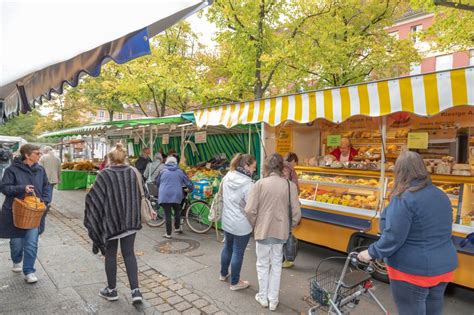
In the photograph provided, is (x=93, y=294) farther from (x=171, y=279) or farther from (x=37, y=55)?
(x=37, y=55)

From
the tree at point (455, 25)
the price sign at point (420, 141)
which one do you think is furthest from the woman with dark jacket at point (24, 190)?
the tree at point (455, 25)

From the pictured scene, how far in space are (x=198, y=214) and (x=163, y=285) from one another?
3195 mm

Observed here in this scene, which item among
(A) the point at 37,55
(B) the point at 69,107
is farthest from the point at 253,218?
(B) the point at 69,107

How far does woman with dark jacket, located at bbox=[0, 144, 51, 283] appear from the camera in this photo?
13.7ft

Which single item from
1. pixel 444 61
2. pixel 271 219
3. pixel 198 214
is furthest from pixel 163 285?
pixel 444 61

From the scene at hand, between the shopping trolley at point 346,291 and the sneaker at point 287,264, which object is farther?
the sneaker at point 287,264

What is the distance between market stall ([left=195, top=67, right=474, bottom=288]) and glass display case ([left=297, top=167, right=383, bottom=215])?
16 mm

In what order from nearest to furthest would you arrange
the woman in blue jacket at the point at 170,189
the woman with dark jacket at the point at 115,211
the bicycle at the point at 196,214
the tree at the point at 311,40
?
the woman with dark jacket at the point at 115,211
the woman in blue jacket at the point at 170,189
the bicycle at the point at 196,214
the tree at the point at 311,40

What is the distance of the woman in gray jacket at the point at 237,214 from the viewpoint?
4102 millimetres

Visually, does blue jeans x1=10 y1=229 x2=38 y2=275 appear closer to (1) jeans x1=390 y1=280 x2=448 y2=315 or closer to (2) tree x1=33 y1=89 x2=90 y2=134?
(1) jeans x1=390 y1=280 x2=448 y2=315

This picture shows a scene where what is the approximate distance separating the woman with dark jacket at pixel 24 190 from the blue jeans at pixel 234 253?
2.56 metres

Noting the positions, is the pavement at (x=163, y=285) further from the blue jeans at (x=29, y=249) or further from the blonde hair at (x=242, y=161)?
the blonde hair at (x=242, y=161)

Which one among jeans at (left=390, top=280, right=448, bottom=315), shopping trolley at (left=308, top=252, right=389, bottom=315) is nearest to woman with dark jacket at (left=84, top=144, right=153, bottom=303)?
shopping trolley at (left=308, top=252, right=389, bottom=315)

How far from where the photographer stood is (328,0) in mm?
12438
